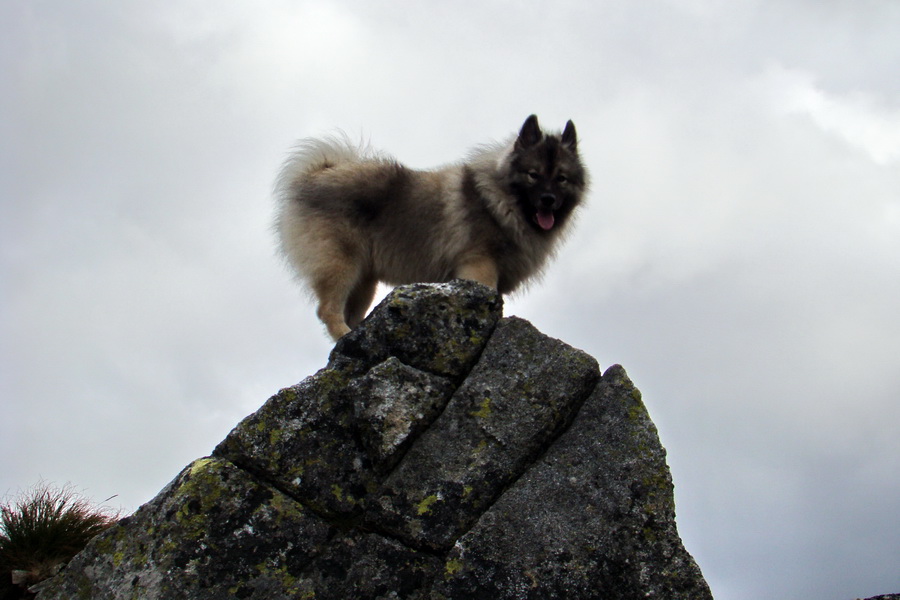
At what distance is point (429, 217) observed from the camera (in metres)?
8.18

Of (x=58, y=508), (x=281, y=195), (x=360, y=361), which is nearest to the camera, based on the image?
(x=360, y=361)

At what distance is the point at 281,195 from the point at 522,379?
427cm

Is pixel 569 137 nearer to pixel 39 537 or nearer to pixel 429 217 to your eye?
pixel 429 217

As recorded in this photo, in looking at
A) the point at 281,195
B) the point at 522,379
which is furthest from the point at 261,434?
the point at 281,195

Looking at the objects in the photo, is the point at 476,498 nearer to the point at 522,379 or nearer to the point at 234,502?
the point at 522,379

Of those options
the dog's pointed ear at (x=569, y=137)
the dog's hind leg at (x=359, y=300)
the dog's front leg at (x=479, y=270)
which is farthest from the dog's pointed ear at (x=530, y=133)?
the dog's hind leg at (x=359, y=300)

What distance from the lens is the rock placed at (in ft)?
14.3

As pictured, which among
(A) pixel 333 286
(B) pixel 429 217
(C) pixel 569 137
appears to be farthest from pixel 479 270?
(C) pixel 569 137

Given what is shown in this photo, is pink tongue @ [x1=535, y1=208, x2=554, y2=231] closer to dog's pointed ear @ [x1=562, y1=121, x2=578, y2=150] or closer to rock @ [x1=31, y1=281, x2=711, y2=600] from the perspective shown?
dog's pointed ear @ [x1=562, y1=121, x2=578, y2=150]

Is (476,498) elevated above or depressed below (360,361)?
below

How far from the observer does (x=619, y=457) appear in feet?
15.4

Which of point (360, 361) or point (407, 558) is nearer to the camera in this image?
point (407, 558)

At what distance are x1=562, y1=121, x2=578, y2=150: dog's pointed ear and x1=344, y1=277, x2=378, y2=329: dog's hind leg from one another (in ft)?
7.27

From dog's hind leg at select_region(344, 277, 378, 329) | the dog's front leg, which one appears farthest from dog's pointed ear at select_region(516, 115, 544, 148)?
dog's hind leg at select_region(344, 277, 378, 329)
